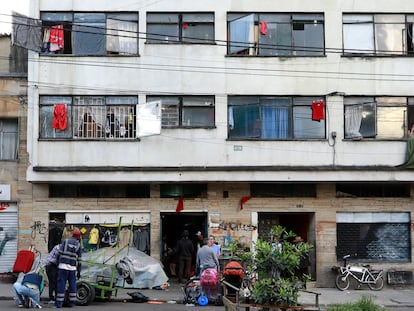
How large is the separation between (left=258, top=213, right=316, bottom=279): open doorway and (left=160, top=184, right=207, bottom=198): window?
2.23m

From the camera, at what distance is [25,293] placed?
15.5 m

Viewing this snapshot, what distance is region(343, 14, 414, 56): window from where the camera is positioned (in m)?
22.9

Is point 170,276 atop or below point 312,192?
below

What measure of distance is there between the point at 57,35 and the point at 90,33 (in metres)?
1.10

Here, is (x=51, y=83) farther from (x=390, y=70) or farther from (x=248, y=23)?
(x=390, y=70)

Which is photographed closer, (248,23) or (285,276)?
(285,276)

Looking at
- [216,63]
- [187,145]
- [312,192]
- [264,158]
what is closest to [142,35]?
[216,63]

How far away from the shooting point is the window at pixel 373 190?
23.1 metres

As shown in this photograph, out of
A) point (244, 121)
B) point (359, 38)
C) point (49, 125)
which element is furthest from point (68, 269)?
point (359, 38)

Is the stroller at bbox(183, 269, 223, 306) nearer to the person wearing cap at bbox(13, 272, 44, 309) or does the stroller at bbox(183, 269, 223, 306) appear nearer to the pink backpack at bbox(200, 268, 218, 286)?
the pink backpack at bbox(200, 268, 218, 286)

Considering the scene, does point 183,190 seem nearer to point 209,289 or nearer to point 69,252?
point 209,289

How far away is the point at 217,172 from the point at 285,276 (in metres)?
10.6

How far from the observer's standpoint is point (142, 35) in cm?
A: 2253

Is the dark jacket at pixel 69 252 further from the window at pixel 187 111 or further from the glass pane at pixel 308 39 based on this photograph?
the glass pane at pixel 308 39
